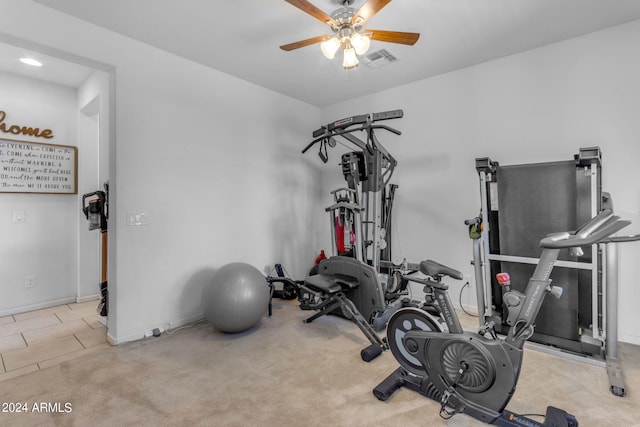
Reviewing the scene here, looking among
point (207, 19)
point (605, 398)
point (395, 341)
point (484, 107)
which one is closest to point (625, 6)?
point (484, 107)

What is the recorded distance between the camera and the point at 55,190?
12.6 ft

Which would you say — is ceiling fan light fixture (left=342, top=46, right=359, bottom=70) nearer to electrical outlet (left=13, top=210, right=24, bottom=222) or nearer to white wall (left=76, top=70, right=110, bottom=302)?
white wall (left=76, top=70, right=110, bottom=302)

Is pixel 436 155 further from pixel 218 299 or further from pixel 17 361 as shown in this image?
pixel 17 361

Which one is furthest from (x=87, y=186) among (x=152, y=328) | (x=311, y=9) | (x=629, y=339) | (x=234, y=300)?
(x=629, y=339)

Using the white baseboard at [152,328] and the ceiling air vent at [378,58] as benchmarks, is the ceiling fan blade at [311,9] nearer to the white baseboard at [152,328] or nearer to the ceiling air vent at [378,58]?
the ceiling air vent at [378,58]

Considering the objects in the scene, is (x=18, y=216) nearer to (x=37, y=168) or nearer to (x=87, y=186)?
(x=37, y=168)

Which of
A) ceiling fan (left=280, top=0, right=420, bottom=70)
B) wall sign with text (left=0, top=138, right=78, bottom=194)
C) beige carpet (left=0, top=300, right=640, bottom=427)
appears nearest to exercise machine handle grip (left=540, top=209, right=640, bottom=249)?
beige carpet (left=0, top=300, right=640, bottom=427)

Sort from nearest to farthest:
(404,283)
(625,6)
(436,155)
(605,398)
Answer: (605,398) < (625,6) < (404,283) < (436,155)

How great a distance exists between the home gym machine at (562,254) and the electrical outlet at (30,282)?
16.4 ft

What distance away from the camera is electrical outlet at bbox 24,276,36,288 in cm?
362

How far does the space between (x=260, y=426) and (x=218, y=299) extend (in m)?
1.33

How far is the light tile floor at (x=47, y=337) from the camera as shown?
8.04 feet

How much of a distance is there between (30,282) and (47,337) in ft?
3.88

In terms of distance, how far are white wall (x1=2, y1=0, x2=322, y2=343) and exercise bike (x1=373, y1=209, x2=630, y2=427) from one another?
2292 mm
